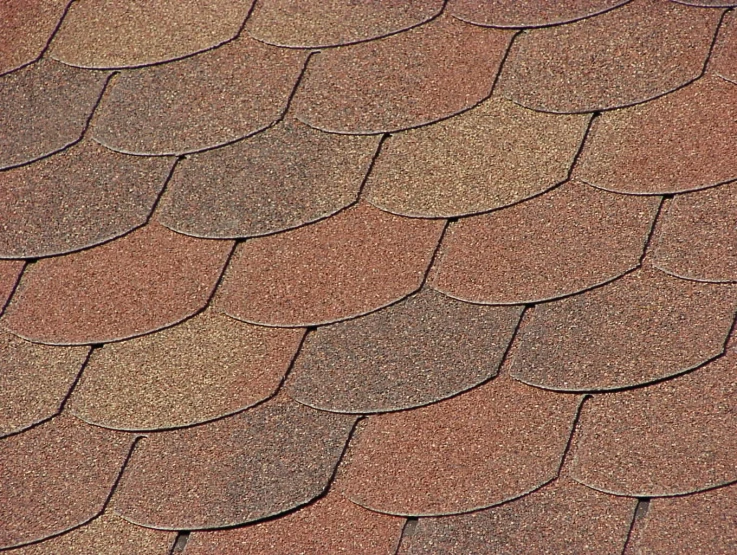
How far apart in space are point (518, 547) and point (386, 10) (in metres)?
1.31

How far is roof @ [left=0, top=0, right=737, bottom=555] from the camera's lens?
202 centimetres

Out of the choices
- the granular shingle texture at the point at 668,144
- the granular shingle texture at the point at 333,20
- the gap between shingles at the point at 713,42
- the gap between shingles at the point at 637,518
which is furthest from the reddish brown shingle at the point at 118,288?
the gap between shingles at the point at 713,42

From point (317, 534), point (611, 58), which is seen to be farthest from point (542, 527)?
point (611, 58)

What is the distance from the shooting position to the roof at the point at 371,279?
2.02 metres

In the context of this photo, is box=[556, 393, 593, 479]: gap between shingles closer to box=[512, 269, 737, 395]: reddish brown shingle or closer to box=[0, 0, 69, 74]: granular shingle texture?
box=[512, 269, 737, 395]: reddish brown shingle

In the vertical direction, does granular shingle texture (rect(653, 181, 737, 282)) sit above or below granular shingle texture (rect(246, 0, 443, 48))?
below

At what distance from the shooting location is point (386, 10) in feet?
8.63

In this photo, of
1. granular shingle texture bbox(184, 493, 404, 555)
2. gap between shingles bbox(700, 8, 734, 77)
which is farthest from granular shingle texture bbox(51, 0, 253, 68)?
granular shingle texture bbox(184, 493, 404, 555)

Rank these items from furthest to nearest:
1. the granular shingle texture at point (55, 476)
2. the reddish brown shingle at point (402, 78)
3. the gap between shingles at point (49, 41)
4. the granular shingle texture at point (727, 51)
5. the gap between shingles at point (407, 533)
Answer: the gap between shingles at point (49, 41), the reddish brown shingle at point (402, 78), the granular shingle texture at point (727, 51), the granular shingle texture at point (55, 476), the gap between shingles at point (407, 533)

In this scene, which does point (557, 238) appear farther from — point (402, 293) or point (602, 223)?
point (402, 293)

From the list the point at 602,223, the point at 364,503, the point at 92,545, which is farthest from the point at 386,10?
the point at 92,545

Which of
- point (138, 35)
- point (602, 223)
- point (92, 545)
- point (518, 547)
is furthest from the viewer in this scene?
point (138, 35)

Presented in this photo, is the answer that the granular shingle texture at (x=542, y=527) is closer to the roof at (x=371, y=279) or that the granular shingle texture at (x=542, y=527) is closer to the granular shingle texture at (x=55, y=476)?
the roof at (x=371, y=279)

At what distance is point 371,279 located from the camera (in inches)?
89.7
